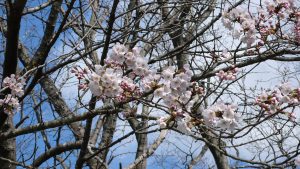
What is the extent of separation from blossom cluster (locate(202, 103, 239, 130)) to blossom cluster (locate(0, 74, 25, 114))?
1.65 meters

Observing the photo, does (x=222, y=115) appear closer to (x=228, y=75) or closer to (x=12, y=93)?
(x=228, y=75)

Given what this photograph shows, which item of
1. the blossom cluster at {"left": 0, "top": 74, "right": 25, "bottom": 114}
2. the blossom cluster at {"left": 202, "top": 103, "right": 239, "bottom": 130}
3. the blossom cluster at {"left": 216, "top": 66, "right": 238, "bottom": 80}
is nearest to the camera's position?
the blossom cluster at {"left": 202, "top": 103, "right": 239, "bottom": 130}

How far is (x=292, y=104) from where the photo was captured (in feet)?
8.34

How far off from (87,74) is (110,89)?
0.38 m

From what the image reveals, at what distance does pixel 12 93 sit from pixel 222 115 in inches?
70.8

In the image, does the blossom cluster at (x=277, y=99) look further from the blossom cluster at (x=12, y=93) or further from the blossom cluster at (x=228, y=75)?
the blossom cluster at (x=12, y=93)

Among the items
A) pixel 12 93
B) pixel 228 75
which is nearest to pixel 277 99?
pixel 228 75

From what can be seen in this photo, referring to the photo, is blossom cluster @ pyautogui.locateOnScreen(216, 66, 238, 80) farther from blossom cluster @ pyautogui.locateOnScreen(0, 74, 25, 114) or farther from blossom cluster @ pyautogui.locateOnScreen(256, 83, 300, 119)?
blossom cluster @ pyautogui.locateOnScreen(0, 74, 25, 114)

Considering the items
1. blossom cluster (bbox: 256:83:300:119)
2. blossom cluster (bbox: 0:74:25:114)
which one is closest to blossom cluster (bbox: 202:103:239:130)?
blossom cluster (bbox: 256:83:300:119)

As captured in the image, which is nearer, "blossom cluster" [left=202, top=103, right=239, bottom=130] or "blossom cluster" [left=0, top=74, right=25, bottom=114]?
"blossom cluster" [left=202, top=103, right=239, bottom=130]

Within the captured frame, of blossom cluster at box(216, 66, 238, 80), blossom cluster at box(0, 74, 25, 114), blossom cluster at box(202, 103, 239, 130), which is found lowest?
blossom cluster at box(202, 103, 239, 130)

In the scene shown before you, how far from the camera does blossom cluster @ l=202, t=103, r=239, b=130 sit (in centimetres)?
218

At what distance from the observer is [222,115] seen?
7.18ft

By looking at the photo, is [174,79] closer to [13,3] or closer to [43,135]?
[13,3]
